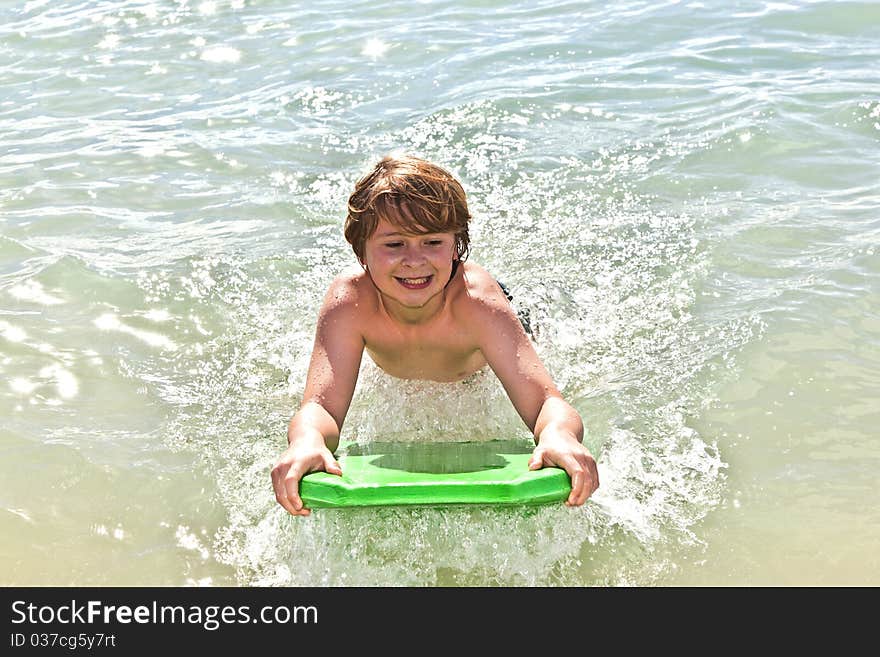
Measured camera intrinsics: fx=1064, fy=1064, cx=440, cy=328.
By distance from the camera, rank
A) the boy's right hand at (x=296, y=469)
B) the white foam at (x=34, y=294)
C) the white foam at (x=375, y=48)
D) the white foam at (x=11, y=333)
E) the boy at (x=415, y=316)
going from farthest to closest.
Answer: the white foam at (x=375, y=48), the white foam at (x=34, y=294), the white foam at (x=11, y=333), the boy at (x=415, y=316), the boy's right hand at (x=296, y=469)

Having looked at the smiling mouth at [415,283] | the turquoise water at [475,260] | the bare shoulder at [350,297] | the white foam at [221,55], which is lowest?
the turquoise water at [475,260]

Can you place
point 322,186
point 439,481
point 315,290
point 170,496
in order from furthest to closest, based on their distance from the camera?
1. point 322,186
2. point 315,290
3. point 170,496
4. point 439,481

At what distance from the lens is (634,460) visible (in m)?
3.46

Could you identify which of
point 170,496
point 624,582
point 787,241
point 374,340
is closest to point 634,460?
point 624,582

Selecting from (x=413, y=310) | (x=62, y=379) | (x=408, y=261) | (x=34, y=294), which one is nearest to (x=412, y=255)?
(x=408, y=261)

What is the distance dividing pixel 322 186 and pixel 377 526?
124 inches

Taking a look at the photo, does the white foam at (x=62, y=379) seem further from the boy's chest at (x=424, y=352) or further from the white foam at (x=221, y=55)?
the white foam at (x=221, y=55)

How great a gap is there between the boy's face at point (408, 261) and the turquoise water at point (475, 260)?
64cm

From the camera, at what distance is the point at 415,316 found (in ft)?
11.5

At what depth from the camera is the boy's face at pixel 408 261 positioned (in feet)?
10.5

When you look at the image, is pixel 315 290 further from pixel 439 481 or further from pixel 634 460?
pixel 439 481

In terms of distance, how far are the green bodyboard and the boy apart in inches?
3.5

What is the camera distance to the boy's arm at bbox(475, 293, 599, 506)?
2.71 metres

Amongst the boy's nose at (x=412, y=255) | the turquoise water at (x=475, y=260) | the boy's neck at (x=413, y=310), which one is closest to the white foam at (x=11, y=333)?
the turquoise water at (x=475, y=260)
